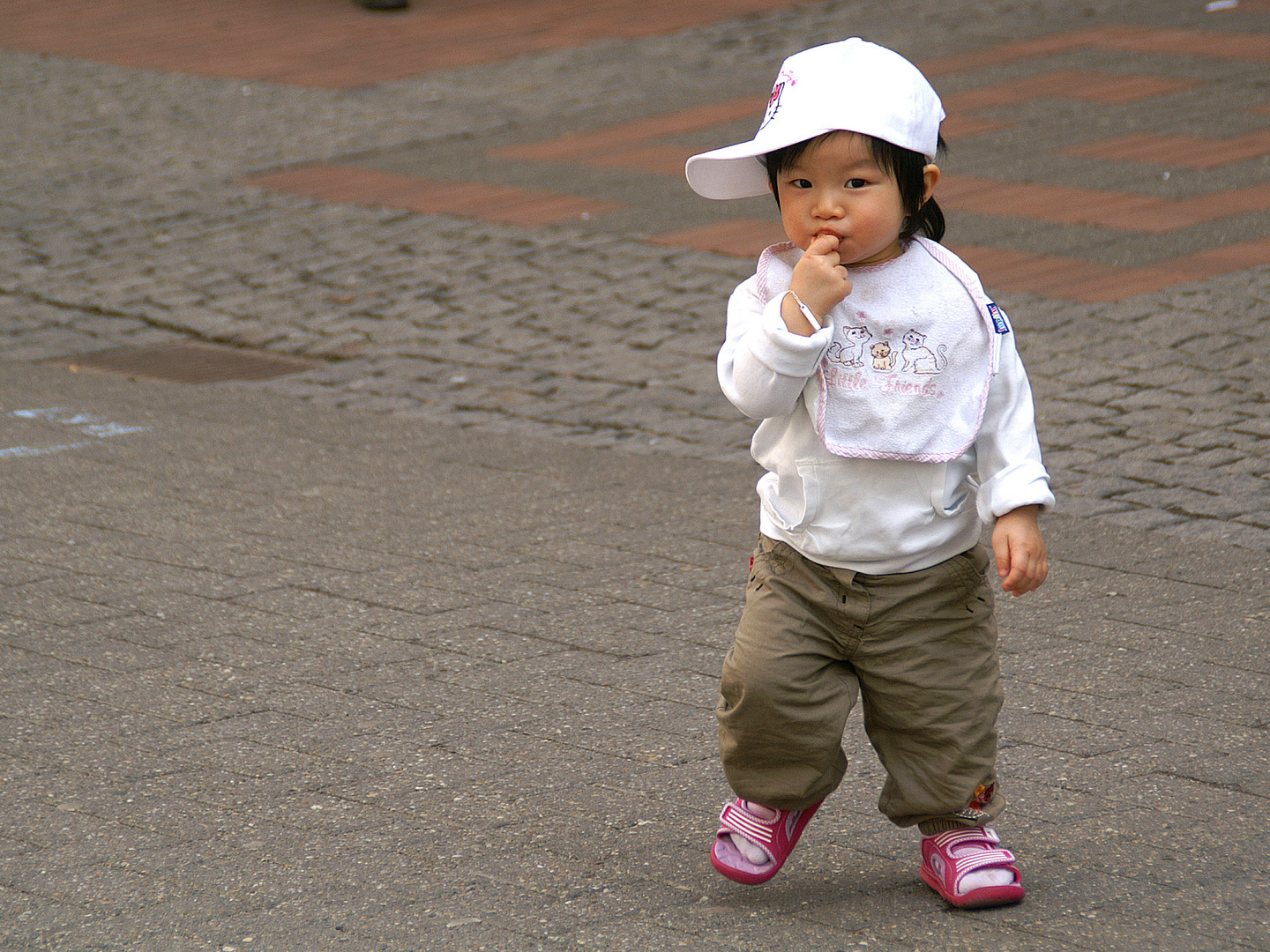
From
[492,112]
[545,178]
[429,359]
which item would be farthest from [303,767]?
[492,112]

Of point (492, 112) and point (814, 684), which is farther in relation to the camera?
point (492, 112)

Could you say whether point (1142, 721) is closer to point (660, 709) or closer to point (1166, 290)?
point (660, 709)

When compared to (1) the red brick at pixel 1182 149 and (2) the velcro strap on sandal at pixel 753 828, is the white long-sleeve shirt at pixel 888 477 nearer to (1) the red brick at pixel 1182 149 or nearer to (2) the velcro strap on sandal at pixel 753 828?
(2) the velcro strap on sandal at pixel 753 828

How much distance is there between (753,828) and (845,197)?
3.58 feet

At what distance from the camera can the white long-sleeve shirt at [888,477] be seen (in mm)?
2586

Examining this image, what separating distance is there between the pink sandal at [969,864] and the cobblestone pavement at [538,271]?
83.2 inches

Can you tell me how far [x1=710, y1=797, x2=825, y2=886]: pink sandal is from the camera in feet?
9.05

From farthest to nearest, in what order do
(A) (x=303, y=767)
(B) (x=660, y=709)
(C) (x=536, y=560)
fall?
1. (C) (x=536, y=560)
2. (B) (x=660, y=709)
3. (A) (x=303, y=767)

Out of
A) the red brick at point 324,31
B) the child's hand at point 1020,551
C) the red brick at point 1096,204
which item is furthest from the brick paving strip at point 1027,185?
the child's hand at point 1020,551

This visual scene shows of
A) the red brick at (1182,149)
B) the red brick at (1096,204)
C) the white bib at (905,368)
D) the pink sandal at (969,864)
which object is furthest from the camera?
the red brick at (1182,149)

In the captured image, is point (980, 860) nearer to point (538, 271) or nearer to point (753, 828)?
point (753, 828)

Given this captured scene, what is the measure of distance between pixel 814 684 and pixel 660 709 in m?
1.00

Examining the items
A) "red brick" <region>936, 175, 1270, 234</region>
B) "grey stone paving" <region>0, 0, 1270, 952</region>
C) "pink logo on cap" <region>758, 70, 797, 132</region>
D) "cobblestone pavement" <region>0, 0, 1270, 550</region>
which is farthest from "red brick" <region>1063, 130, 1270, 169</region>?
"pink logo on cap" <region>758, 70, 797, 132</region>

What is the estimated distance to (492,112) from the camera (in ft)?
39.7
